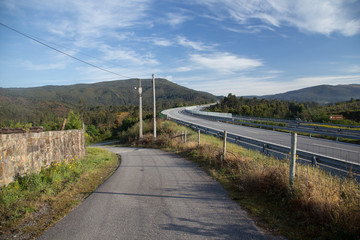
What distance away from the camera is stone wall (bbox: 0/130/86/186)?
6.24 metres

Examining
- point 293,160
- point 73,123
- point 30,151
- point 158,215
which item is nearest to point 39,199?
point 30,151

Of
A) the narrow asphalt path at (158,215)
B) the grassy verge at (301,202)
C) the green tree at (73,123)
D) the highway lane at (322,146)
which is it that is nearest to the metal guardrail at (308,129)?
the highway lane at (322,146)

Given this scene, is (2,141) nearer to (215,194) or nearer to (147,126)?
(215,194)

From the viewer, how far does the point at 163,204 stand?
541 cm

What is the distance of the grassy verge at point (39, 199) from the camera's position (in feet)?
14.6

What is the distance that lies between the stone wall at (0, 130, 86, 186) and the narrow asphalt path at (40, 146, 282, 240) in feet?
7.87

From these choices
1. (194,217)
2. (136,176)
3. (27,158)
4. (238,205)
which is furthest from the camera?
(136,176)

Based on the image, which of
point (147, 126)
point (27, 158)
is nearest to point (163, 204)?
point (27, 158)

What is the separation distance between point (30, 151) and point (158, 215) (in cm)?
526

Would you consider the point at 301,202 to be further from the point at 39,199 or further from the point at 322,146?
the point at 322,146

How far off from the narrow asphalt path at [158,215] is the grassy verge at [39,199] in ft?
1.16

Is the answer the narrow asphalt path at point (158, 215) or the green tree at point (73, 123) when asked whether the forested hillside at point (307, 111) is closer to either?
the green tree at point (73, 123)

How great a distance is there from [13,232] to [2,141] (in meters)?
2.94

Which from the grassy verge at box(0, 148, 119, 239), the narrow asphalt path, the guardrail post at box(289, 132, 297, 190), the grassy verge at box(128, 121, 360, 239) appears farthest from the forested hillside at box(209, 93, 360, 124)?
the grassy verge at box(0, 148, 119, 239)
